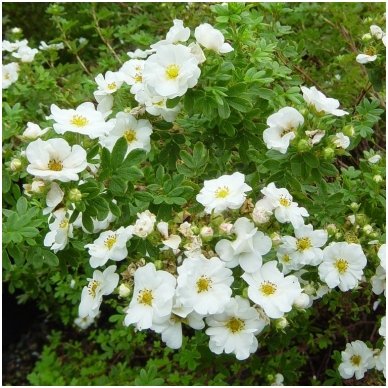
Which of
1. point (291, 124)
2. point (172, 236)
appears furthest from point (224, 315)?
point (291, 124)

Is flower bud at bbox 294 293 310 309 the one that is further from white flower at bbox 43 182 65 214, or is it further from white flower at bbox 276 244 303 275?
white flower at bbox 43 182 65 214

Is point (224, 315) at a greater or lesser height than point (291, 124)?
lesser

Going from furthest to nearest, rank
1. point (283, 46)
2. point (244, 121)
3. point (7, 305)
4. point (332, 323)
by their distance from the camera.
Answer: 1. point (7, 305)
2. point (332, 323)
3. point (283, 46)
4. point (244, 121)

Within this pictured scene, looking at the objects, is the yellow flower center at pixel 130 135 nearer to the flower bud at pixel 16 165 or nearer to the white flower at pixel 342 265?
the flower bud at pixel 16 165

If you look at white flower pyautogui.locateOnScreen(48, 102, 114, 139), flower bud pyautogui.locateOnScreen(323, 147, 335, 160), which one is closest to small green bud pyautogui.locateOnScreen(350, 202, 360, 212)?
flower bud pyautogui.locateOnScreen(323, 147, 335, 160)

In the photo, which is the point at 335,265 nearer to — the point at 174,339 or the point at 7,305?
the point at 174,339

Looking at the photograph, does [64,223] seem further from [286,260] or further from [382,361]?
[382,361]
